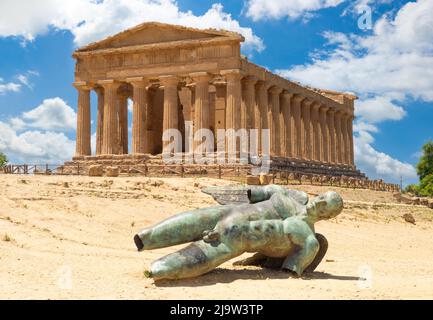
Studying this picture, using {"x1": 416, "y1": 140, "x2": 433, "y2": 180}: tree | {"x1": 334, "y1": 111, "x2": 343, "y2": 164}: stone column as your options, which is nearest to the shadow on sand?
{"x1": 334, "y1": 111, "x2": 343, "y2": 164}: stone column

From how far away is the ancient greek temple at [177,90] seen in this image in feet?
161

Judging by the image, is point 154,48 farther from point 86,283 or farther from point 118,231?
point 86,283

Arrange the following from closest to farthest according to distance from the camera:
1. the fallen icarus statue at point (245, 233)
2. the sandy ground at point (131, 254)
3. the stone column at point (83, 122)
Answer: the sandy ground at point (131, 254)
the fallen icarus statue at point (245, 233)
the stone column at point (83, 122)

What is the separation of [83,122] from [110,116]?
3.46 metres

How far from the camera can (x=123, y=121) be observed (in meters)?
58.1

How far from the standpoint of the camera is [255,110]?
175ft

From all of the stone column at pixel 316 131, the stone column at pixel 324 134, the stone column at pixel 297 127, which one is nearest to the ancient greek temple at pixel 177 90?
the stone column at pixel 297 127

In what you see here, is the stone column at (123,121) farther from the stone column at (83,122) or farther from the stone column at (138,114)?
the stone column at (138,114)

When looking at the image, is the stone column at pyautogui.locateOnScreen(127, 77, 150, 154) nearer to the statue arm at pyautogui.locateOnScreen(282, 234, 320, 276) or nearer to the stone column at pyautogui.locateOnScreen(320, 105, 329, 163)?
the stone column at pyautogui.locateOnScreen(320, 105, 329, 163)

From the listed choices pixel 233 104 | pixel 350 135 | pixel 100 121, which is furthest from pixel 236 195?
pixel 350 135

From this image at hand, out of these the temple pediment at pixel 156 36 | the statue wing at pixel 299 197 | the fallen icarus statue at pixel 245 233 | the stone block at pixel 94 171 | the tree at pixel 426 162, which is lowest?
the fallen icarus statue at pixel 245 233

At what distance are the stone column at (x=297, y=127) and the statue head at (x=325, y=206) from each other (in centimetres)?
4865

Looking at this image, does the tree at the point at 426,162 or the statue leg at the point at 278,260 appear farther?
the tree at the point at 426,162

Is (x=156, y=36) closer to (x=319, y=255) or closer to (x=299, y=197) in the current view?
(x=299, y=197)
